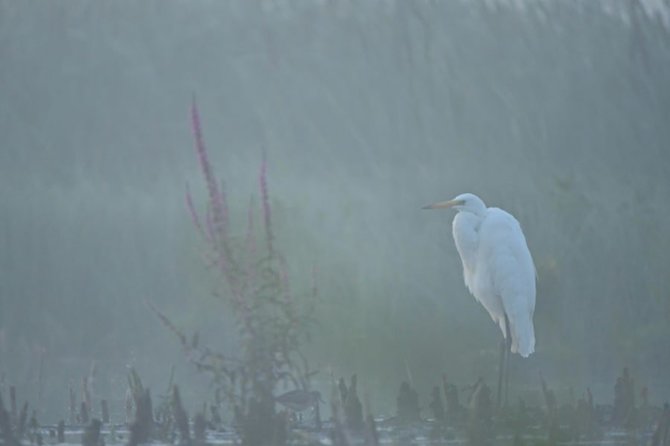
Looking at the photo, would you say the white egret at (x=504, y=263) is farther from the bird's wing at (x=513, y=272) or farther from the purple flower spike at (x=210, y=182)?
the purple flower spike at (x=210, y=182)

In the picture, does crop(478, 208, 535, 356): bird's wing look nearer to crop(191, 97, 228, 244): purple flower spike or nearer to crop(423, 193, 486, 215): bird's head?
crop(423, 193, 486, 215): bird's head

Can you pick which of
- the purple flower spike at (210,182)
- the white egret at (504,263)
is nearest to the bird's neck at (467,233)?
the white egret at (504,263)

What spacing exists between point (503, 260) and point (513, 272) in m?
0.08

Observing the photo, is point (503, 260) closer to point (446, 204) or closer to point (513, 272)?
point (513, 272)

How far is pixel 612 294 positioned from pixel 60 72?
5032 mm

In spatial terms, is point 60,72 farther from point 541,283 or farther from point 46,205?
point 541,283

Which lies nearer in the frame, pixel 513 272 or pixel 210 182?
pixel 210 182

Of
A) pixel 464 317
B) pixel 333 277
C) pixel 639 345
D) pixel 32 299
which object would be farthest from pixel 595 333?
pixel 32 299

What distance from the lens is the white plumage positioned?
6.98 meters

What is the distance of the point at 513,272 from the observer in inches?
275

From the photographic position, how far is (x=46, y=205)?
11.7m

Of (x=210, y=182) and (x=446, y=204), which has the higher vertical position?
(x=446, y=204)

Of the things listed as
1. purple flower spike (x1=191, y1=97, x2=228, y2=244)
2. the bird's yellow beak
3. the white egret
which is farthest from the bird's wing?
purple flower spike (x1=191, y1=97, x2=228, y2=244)

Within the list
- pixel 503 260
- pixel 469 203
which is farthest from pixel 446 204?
pixel 503 260
